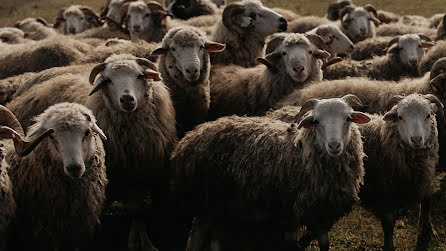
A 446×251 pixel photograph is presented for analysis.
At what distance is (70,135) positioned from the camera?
537cm

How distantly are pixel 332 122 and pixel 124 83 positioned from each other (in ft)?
6.94

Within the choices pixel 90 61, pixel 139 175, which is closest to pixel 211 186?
pixel 139 175

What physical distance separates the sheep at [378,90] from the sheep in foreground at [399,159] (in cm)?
76

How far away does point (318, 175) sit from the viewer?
A: 562cm

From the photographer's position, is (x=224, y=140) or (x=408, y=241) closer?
(x=224, y=140)

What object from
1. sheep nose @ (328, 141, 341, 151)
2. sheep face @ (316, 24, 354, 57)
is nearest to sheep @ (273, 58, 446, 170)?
sheep nose @ (328, 141, 341, 151)

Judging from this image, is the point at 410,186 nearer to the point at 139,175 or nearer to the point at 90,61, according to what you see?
the point at 139,175

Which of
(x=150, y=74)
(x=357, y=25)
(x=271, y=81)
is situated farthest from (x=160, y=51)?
(x=357, y=25)

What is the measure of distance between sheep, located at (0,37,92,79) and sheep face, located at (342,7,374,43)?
531 cm

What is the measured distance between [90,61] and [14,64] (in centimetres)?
180

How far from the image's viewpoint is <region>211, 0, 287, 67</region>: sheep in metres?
9.21

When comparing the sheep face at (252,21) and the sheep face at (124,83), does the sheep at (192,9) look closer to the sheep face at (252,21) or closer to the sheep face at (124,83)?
the sheep face at (252,21)

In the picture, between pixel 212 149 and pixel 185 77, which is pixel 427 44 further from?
pixel 212 149

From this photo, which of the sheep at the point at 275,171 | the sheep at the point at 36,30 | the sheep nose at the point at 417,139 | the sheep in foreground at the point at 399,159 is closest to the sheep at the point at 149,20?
the sheep at the point at 36,30
